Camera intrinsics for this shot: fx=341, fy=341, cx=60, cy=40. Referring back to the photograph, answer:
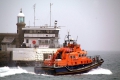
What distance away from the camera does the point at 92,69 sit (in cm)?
4297

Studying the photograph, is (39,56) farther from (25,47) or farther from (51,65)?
(51,65)

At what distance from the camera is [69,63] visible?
135ft

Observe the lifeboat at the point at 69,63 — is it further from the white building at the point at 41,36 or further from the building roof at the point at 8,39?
the building roof at the point at 8,39

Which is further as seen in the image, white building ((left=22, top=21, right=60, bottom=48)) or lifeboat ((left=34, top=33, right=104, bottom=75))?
white building ((left=22, top=21, right=60, bottom=48))

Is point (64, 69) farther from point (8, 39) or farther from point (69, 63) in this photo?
point (8, 39)

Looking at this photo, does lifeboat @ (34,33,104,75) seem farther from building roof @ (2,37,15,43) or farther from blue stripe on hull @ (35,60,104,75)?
building roof @ (2,37,15,43)

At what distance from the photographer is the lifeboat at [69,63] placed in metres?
40.2

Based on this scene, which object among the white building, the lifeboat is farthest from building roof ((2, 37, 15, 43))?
the lifeboat

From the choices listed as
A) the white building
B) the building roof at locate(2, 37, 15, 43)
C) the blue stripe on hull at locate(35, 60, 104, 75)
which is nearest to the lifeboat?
the blue stripe on hull at locate(35, 60, 104, 75)

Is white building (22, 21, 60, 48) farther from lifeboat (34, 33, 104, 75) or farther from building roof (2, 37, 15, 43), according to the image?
lifeboat (34, 33, 104, 75)

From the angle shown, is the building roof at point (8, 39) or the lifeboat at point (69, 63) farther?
the building roof at point (8, 39)

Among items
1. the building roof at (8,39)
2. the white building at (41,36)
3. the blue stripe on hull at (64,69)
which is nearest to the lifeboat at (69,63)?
the blue stripe on hull at (64,69)

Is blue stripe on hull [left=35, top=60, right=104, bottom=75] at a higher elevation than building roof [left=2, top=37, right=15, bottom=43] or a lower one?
lower

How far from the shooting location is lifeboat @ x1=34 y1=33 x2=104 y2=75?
40.2m
